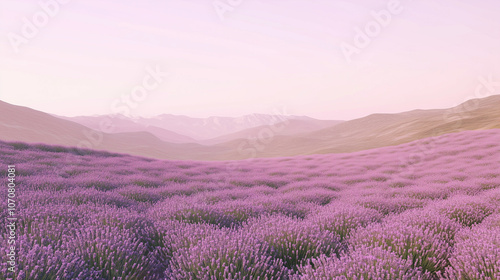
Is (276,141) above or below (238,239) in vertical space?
below

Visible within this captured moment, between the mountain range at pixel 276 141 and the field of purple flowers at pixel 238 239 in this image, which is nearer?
the field of purple flowers at pixel 238 239

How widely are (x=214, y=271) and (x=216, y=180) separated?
7484 mm

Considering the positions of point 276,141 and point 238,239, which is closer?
point 238,239

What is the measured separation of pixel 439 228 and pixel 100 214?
466 cm

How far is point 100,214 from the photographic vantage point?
12.0 ft

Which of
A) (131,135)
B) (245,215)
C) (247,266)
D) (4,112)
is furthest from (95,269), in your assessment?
(131,135)

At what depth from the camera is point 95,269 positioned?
257 centimetres

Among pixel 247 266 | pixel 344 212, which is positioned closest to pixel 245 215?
pixel 344 212

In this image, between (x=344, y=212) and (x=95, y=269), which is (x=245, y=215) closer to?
(x=344, y=212)

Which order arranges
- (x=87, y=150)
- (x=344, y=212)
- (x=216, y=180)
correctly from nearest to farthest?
1. (x=344, y=212)
2. (x=216, y=180)
3. (x=87, y=150)

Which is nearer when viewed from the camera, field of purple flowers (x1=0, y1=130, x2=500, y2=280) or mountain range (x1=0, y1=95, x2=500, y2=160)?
field of purple flowers (x1=0, y1=130, x2=500, y2=280)

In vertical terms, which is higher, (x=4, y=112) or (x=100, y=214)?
(x=4, y=112)

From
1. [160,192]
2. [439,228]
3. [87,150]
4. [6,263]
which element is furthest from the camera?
[87,150]

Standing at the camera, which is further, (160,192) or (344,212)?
(160,192)
